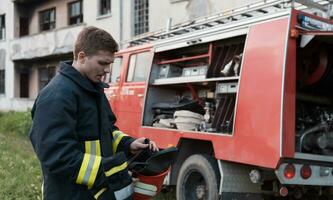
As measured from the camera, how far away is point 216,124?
18.4 ft

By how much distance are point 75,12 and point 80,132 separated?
1999 centimetres

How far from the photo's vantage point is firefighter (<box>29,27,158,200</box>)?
2.27 meters

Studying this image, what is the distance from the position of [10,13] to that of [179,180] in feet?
71.4

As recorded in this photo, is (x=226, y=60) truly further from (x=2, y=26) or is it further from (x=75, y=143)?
(x=2, y=26)

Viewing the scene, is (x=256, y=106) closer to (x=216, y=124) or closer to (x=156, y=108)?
(x=216, y=124)

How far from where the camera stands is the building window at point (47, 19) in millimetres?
23500

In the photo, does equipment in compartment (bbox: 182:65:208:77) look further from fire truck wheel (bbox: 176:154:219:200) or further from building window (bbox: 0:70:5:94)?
building window (bbox: 0:70:5:94)

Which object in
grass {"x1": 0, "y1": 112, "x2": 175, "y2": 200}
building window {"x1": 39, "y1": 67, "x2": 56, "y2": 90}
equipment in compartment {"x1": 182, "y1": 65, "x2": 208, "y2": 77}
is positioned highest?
building window {"x1": 39, "y1": 67, "x2": 56, "y2": 90}

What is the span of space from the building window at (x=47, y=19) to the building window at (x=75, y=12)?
5.39ft

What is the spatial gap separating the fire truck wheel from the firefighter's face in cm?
311

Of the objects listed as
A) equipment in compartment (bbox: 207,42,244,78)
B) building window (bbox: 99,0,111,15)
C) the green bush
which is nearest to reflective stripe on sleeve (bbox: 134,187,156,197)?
equipment in compartment (bbox: 207,42,244,78)

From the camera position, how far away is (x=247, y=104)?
490cm

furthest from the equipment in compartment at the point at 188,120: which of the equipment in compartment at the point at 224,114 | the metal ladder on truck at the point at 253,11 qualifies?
the metal ladder on truck at the point at 253,11

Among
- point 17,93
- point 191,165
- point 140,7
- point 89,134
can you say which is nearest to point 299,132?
point 191,165
